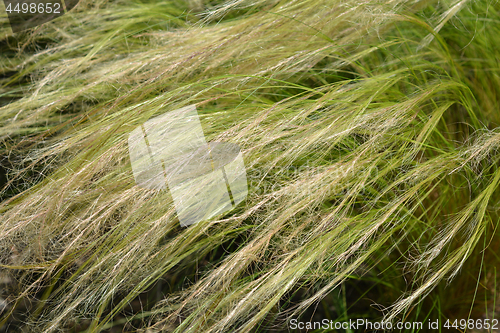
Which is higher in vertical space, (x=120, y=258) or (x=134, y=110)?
(x=134, y=110)

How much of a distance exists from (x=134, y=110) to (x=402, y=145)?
75 centimetres

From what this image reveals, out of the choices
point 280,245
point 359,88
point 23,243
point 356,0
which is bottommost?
point 280,245

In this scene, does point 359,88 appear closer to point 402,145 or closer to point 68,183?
point 402,145

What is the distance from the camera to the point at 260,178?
0.95 meters

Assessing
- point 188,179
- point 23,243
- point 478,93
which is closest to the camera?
point 188,179

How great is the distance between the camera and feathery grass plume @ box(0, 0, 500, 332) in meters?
0.90

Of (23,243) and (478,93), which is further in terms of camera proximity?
(478,93)

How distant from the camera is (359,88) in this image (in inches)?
37.8

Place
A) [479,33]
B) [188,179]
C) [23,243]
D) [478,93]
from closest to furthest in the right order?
1. [188,179]
2. [23,243]
3. [479,33]
4. [478,93]

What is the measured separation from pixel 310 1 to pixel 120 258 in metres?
0.95

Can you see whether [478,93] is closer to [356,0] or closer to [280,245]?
[356,0]

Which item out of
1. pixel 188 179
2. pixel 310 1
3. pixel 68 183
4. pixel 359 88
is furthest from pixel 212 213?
pixel 310 1

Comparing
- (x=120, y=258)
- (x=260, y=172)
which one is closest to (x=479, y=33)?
(x=260, y=172)

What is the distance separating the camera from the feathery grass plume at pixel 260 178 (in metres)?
0.90
